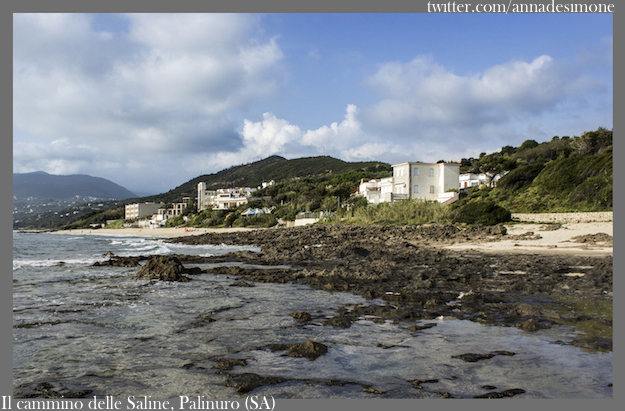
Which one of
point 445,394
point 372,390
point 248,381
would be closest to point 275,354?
point 248,381

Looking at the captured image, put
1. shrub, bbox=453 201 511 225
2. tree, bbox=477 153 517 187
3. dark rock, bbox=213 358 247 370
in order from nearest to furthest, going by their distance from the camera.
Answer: dark rock, bbox=213 358 247 370, shrub, bbox=453 201 511 225, tree, bbox=477 153 517 187

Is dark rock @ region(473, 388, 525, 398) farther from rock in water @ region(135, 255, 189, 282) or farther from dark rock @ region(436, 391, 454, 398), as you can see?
rock in water @ region(135, 255, 189, 282)

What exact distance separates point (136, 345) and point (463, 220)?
31.9 meters

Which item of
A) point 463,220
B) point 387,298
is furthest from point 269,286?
point 463,220

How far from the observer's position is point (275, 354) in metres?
5.96

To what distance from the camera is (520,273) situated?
13070 millimetres

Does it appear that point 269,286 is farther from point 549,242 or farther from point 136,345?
point 549,242

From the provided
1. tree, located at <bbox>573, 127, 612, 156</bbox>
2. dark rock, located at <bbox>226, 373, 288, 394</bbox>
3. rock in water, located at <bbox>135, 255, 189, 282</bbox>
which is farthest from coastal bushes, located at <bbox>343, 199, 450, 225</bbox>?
dark rock, located at <bbox>226, 373, 288, 394</bbox>

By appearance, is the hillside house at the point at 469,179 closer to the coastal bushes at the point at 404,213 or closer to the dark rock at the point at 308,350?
the coastal bushes at the point at 404,213

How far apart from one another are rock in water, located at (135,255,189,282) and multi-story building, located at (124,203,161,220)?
472 feet

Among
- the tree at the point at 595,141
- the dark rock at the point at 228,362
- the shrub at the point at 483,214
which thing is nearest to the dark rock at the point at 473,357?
the dark rock at the point at 228,362

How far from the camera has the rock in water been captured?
14234 millimetres

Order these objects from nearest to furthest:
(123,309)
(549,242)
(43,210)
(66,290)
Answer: (123,309)
(66,290)
(549,242)
(43,210)

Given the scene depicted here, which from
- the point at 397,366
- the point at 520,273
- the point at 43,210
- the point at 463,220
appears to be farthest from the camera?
the point at 43,210
